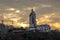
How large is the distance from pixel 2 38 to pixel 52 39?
40.2ft

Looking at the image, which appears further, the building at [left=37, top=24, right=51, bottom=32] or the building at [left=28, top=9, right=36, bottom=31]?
the building at [left=28, top=9, right=36, bottom=31]

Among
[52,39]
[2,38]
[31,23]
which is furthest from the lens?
[31,23]

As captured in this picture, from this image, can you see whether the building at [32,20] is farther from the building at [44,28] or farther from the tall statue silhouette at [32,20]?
the building at [44,28]

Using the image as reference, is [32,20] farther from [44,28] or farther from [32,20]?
[44,28]

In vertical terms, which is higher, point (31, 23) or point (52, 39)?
point (31, 23)

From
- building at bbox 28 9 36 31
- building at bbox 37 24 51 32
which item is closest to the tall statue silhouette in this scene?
→ building at bbox 28 9 36 31

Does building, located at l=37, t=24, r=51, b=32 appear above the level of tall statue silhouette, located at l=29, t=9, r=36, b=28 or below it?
below

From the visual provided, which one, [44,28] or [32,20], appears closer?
[32,20]

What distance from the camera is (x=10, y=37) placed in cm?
5516

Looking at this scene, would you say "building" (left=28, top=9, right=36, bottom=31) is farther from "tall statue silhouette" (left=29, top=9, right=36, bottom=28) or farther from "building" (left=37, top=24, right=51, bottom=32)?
"building" (left=37, top=24, right=51, bottom=32)

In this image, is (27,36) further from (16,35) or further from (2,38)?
(2,38)

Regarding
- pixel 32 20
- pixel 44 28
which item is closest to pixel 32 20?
pixel 32 20

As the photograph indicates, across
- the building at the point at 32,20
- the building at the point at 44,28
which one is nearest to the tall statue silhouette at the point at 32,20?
the building at the point at 32,20

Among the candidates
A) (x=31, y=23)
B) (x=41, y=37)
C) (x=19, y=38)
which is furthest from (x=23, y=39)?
(x=31, y=23)
